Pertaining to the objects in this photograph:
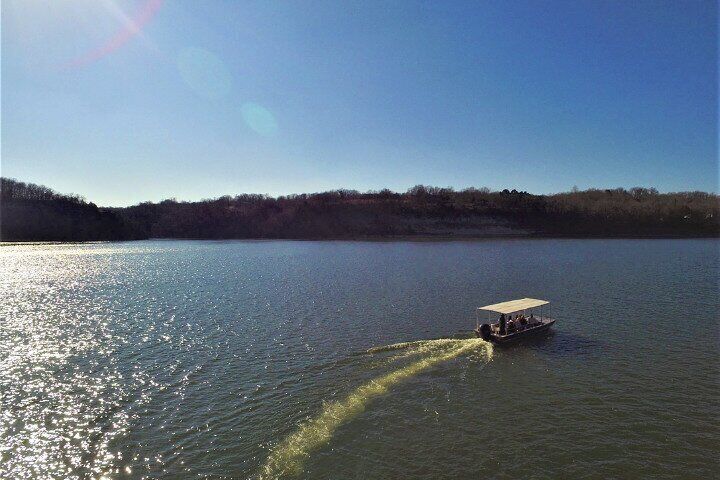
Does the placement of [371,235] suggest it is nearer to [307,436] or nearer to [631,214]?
[631,214]

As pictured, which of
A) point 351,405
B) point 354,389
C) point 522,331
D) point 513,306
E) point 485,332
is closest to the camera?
point 351,405

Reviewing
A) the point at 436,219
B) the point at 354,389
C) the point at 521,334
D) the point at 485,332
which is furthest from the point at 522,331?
the point at 436,219

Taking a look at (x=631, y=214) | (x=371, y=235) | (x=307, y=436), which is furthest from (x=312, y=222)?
(x=307, y=436)

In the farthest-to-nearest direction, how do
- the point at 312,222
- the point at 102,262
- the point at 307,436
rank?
the point at 312,222 < the point at 102,262 < the point at 307,436

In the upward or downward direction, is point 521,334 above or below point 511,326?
below

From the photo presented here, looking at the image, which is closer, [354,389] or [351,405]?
[351,405]

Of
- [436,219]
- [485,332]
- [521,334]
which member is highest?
[436,219]

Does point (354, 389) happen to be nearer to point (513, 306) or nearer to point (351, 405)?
point (351, 405)

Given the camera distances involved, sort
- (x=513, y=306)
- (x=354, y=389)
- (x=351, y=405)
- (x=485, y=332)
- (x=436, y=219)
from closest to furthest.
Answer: (x=351, y=405), (x=354, y=389), (x=485, y=332), (x=513, y=306), (x=436, y=219)
